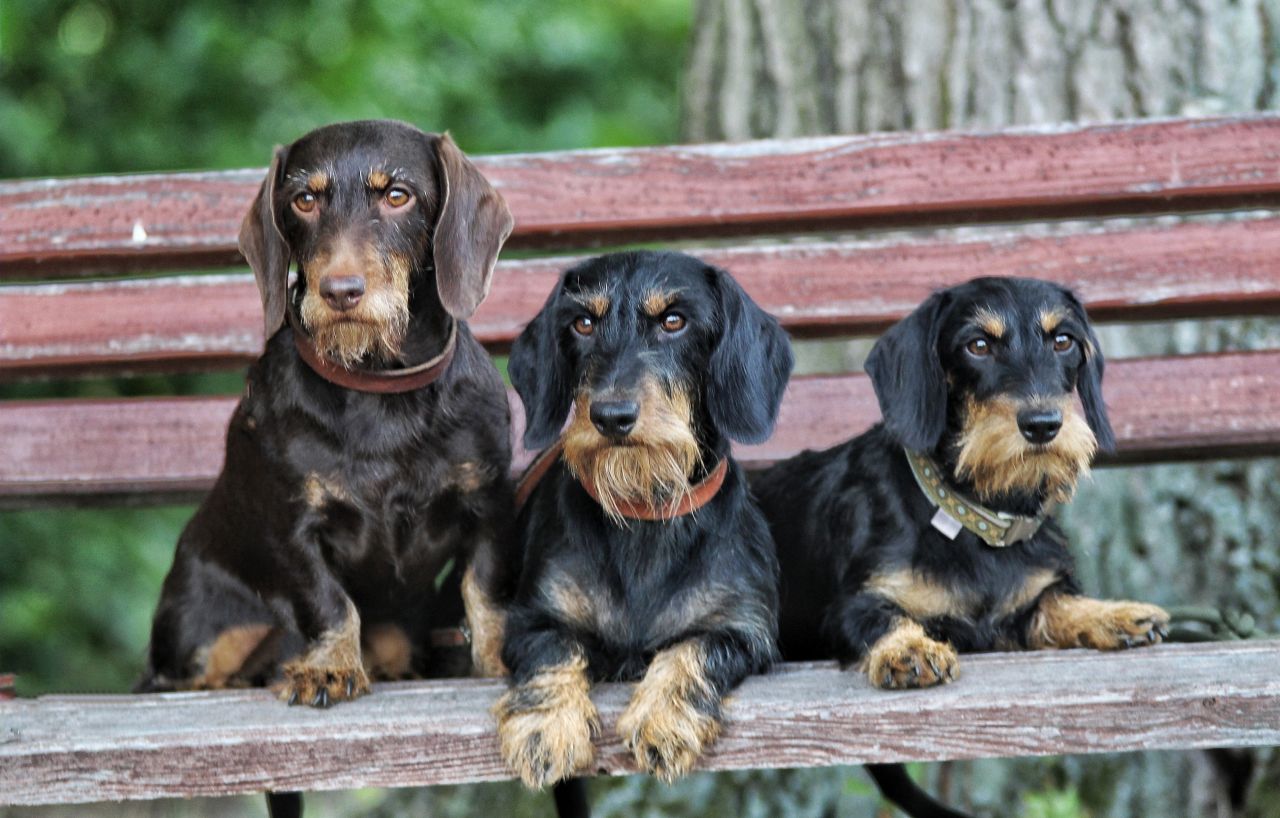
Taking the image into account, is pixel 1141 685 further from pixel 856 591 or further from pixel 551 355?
pixel 551 355

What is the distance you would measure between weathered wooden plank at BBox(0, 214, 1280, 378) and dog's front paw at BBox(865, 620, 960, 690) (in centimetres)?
142

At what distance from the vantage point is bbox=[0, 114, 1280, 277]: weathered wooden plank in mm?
3916

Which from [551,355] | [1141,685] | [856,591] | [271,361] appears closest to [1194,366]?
[856,591]

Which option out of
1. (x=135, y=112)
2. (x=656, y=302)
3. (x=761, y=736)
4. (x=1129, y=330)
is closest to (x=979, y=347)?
(x=656, y=302)

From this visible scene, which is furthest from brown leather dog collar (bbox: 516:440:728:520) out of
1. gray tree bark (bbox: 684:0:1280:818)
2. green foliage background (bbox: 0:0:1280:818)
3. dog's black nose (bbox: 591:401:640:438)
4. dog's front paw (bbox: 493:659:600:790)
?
gray tree bark (bbox: 684:0:1280:818)

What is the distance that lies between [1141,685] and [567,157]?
225 centimetres

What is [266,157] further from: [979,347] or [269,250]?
[979,347]

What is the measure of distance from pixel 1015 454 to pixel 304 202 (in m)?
1.66

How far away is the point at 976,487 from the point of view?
10.2ft

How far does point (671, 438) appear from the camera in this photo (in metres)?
2.79

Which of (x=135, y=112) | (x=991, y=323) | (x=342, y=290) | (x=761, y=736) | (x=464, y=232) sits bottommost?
(x=761, y=736)

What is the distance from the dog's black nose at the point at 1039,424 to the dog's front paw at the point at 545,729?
3.60 feet

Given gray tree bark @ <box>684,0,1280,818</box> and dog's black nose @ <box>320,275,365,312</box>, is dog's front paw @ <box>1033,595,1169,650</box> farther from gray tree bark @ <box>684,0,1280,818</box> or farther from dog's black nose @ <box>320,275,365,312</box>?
dog's black nose @ <box>320,275,365,312</box>

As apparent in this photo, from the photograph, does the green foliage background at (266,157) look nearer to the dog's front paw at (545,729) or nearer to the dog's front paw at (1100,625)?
the dog's front paw at (1100,625)
